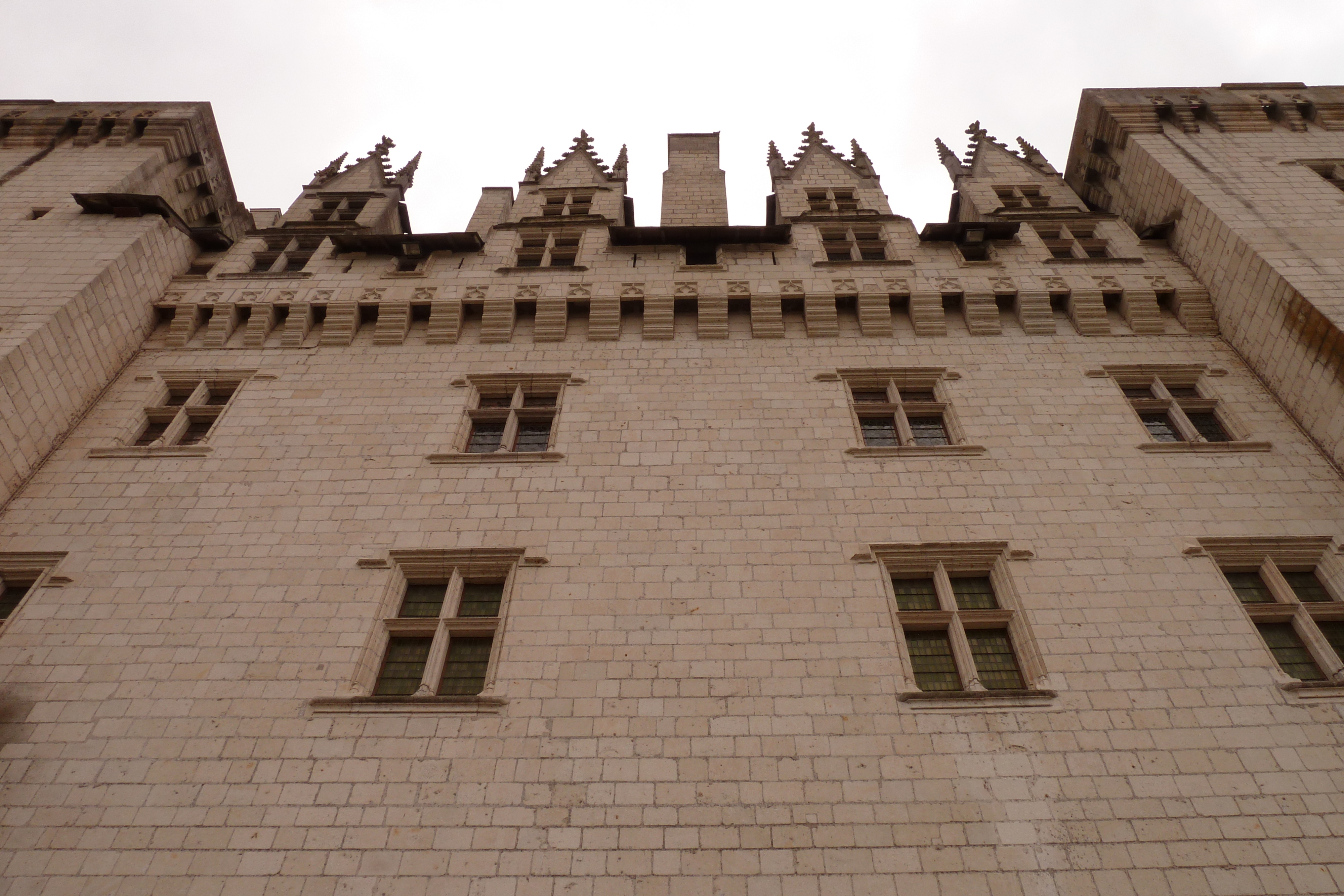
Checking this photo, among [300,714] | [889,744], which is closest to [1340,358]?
[889,744]

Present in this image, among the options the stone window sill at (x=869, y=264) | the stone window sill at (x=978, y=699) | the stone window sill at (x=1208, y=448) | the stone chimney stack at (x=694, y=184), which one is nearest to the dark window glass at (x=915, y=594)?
the stone window sill at (x=978, y=699)

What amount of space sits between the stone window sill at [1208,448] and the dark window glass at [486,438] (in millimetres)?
9509

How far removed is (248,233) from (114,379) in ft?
18.3

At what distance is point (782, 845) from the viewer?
24.3ft

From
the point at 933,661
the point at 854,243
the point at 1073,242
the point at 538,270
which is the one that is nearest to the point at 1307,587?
the point at 933,661

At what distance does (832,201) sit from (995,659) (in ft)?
41.5

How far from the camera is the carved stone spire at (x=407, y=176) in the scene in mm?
22891

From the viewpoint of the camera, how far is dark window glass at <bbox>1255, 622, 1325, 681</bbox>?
906 centimetres

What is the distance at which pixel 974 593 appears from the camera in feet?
33.0

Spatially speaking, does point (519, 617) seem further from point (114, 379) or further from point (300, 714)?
point (114, 379)

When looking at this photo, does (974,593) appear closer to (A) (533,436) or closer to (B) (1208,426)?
(B) (1208,426)

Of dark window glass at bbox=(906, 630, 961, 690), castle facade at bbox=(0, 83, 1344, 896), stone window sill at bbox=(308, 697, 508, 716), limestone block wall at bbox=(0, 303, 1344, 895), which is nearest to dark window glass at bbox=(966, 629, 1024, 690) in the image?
castle facade at bbox=(0, 83, 1344, 896)

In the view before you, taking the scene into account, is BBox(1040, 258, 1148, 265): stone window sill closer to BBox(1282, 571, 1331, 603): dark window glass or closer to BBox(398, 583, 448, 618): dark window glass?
BBox(1282, 571, 1331, 603): dark window glass

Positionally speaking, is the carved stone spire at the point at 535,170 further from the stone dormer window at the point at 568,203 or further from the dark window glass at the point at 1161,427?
the dark window glass at the point at 1161,427
